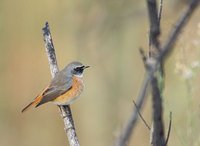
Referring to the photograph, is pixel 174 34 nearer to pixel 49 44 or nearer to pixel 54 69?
pixel 49 44

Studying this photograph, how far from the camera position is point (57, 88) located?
421 centimetres

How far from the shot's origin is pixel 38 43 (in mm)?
6777

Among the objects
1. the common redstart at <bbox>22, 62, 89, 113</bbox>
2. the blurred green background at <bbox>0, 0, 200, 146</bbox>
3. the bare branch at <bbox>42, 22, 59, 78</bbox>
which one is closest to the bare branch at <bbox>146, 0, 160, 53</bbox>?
the bare branch at <bbox>42, 22, 59, 78</bbox>

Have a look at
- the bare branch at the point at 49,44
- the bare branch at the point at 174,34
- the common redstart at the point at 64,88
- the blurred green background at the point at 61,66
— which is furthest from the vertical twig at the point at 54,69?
the bare branch at the point at 174,34

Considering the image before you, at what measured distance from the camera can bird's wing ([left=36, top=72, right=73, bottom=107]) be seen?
A: 404 centimetres

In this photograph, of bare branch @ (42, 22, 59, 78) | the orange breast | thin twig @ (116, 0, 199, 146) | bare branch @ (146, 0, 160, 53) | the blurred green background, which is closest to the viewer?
thin twig @ (116, 0, 199, 146)

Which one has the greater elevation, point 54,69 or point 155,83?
point 155,83

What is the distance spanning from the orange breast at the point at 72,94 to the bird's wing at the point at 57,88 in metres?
0.06

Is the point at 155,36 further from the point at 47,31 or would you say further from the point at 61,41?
the point at 61,41

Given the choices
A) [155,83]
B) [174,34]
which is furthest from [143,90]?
[155,83]

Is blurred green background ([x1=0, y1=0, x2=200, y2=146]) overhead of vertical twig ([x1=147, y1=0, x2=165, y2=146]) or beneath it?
beneath

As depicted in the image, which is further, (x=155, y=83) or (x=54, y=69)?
(x=54, y=69)

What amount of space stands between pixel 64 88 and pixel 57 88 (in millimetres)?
99

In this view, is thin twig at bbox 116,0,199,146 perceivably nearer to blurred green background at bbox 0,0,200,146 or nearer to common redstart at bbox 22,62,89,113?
common redstart at bbox 22,62,89,113
